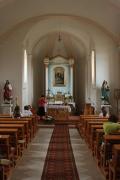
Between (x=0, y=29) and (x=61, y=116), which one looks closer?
(x=0, y=29)

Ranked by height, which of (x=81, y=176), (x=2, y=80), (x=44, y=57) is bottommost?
(x=81, y=176)

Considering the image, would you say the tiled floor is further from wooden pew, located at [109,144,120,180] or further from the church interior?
wooden pew, located at [109,144,120,180]

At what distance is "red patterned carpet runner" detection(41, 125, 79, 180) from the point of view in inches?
303

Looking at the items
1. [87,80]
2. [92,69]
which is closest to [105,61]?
[92,69]

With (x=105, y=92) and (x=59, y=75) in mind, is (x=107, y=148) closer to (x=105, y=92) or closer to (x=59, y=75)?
(x=105, y=92)

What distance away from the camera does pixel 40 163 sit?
9039 mm

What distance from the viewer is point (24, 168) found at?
27.8ft

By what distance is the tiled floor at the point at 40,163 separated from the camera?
25.4ft

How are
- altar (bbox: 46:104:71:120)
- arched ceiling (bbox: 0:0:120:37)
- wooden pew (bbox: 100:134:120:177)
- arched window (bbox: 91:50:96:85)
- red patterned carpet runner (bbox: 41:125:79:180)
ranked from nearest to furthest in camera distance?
wooden pew (bbox: 100:134:120:177) < red patterned carpet runner (bbox: 41:125:79:180) < arched ceiling (bbox: 0:0:120:37) < altar (bbox: 46:104:71:120) < arched window (bbox: 91:50:96:85)

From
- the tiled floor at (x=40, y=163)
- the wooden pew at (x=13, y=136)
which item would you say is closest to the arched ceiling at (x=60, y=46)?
the tiled floor at (x=40, y=163)

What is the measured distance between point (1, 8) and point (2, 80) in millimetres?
4431

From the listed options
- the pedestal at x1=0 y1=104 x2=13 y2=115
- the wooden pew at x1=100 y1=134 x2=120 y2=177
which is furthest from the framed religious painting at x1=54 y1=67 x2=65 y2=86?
the wooden pew at x1=100 y1=134 x2=120 y2=177

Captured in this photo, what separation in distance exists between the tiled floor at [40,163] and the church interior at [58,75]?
24 millimetres

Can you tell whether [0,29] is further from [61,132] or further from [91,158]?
[91,158]
